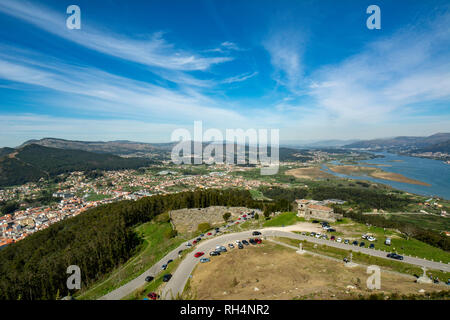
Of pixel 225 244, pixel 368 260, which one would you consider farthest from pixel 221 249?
pixel 368 260

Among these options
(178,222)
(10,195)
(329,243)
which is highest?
(329,243)

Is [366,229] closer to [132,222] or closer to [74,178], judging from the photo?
[132,222]

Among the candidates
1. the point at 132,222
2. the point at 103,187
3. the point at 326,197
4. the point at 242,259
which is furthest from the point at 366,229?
the point at 103,187

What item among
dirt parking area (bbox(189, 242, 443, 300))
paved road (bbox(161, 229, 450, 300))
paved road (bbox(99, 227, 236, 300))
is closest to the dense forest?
paved road (bbox(99, 227, 236, 300))

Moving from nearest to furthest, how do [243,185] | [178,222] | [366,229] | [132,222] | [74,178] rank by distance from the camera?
1. [366,229]
2. [178,222]
3. [132,222]
4. [243,185]
5. [74,178]

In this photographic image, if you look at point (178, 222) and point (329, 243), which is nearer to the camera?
point (329, 243)

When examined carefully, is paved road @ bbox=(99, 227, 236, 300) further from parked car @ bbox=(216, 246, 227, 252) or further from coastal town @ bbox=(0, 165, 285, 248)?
coastal town @ bbox=(0, 165, 285, 248)
